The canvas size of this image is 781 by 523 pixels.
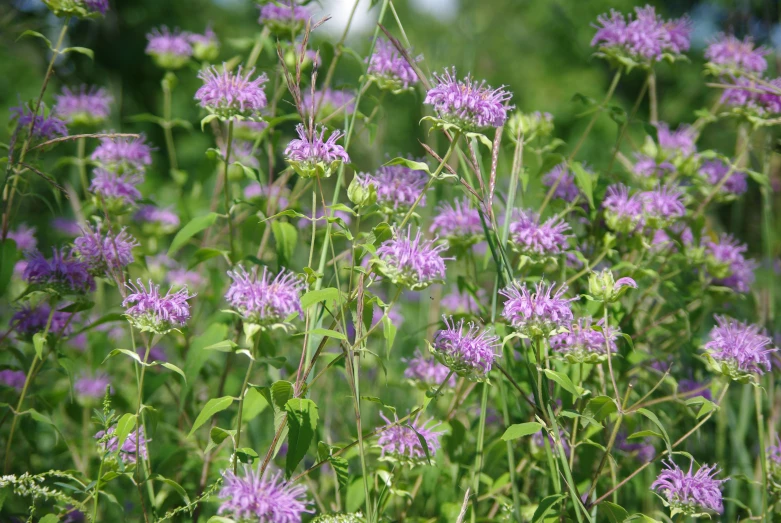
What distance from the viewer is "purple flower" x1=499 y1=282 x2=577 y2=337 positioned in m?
1.29

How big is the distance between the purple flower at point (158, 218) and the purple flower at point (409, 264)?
1.08m

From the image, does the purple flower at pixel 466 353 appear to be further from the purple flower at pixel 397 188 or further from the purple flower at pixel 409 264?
the purple flower at pixel 397 188

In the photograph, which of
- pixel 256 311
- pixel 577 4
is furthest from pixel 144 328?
pixel 577 4

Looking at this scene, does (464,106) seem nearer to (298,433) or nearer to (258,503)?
(298,433)

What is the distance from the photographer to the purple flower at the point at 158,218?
2.12 m

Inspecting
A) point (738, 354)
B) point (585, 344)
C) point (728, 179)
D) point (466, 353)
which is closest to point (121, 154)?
point (466, 353)

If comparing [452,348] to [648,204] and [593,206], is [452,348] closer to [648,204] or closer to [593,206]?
[593,206]

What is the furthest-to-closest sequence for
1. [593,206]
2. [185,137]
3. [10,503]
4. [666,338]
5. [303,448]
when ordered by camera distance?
1. [185,137]
2. [666,338]
3. [10,503]
4. [593,206]
5. [303,448]

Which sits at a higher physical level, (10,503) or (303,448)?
(303,448)

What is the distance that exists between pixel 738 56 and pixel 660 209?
64cm

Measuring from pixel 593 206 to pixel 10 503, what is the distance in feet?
5.44

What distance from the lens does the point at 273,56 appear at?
2.08 metres

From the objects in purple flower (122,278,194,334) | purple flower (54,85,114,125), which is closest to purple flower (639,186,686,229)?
purple flower (122,278,194,334)

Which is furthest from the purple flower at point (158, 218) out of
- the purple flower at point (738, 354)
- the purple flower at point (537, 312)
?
the purple flower at point (738, 354)
